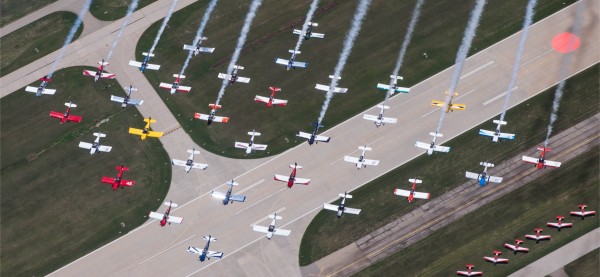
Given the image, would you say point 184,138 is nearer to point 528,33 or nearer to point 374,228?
point 374,228

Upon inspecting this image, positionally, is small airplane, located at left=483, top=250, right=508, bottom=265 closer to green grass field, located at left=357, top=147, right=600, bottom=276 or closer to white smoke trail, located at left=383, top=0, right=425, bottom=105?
green grass field, located at left=357, top=147, right=600, bottom=276

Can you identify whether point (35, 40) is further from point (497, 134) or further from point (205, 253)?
point (497, 134)

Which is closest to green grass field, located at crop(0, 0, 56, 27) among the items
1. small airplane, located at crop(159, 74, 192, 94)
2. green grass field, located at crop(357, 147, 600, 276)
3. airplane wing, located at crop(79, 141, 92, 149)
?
small airplane, located at crop(159, 74, 192, 94)

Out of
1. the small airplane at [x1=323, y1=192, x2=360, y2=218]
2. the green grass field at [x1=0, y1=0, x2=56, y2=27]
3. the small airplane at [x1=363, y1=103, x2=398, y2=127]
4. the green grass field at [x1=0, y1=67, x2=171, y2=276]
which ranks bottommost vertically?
the green grass field at [x1=0, y1=67, x2=171, y2=276]

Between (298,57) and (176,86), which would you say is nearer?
(176,86)

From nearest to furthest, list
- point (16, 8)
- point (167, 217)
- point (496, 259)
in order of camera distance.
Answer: point (496, 259)
point (167, 217)
point (16, 8)

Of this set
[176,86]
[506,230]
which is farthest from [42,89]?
[506,230]

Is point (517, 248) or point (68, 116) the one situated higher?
point (517, 248)
